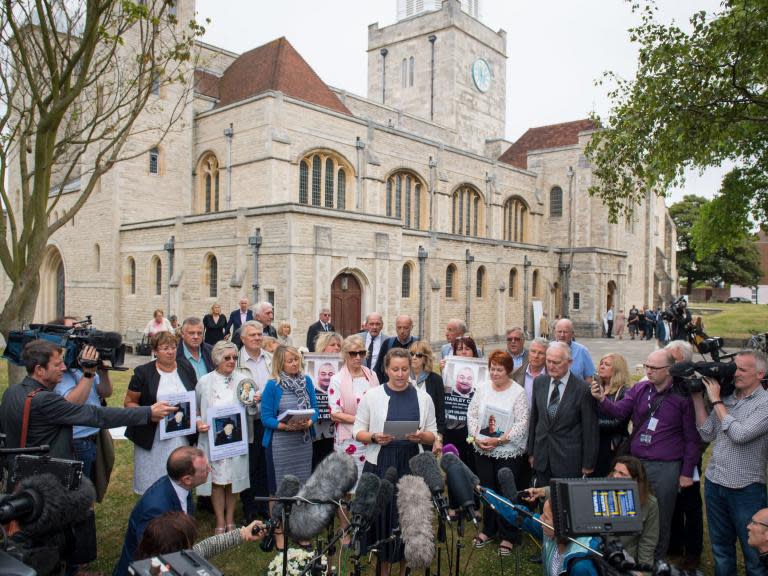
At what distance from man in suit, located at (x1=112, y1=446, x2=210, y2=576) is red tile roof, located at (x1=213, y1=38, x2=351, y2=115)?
24178mm

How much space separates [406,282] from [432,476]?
73.0 ft

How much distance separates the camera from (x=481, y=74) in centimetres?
4909

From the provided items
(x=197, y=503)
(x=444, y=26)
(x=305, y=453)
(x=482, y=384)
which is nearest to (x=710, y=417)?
(x=482, y=384)

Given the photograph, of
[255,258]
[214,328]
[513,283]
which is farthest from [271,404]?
[513,283]

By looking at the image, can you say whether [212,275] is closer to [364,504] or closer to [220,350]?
[220,350]

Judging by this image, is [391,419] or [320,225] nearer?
[391,419]

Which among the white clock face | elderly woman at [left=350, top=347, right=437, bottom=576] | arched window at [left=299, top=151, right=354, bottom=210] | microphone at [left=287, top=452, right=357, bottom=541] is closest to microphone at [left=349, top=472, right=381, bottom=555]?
microphone at [left=287, top=452, right=357, bottom=541]

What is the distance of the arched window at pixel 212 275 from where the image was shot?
21.9 meters

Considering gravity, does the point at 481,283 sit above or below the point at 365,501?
above

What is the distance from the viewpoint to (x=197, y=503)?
6.79 metres

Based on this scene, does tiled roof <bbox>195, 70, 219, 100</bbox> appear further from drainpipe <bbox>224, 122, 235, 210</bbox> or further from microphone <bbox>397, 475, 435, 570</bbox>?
microphone <bbox>397, 475, 435, 570</bbox>

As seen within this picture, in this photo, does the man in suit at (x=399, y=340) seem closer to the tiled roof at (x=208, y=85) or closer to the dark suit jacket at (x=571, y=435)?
the dark suit jacket at (x=571, y=435)

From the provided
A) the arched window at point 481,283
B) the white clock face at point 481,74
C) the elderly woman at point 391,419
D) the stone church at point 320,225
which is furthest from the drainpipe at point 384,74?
the elderly woman at point 391,419

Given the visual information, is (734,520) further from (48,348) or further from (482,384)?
(48,348)
